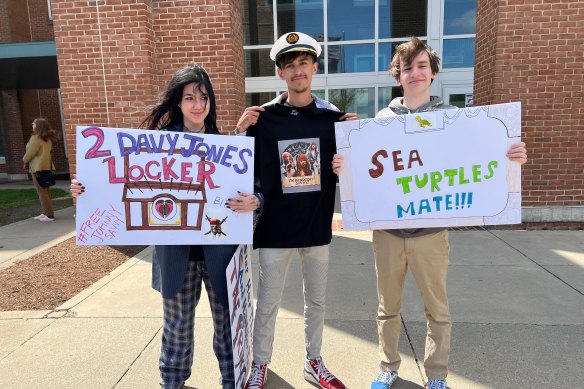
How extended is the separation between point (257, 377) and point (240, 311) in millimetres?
495

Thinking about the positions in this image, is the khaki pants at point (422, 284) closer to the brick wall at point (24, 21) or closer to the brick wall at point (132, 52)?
the brick wall at point (132, 52)

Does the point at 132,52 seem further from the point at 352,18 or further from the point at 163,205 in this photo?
the point at 352,18

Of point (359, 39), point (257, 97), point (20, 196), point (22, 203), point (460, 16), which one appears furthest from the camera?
point (20, 196)

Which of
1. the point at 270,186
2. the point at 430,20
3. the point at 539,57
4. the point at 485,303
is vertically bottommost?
the point at 485,303

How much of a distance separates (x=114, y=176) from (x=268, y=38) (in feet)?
26.6

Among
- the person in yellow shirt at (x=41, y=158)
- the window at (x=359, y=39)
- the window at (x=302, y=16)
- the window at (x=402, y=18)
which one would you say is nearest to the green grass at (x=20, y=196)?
the person in yellow shirt at (x=41, y=158)

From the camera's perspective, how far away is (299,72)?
93.8 inches

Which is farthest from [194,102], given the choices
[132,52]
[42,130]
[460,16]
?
[460,16]

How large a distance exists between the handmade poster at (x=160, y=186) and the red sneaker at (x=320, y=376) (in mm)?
965

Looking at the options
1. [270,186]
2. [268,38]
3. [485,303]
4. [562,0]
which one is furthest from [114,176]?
[268,38]

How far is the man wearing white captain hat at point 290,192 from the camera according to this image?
2.42 meters

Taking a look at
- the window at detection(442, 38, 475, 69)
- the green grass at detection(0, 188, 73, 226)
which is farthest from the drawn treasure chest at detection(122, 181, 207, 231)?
the window at detection(442, 38, 475, 69)

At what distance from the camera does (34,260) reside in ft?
17.0

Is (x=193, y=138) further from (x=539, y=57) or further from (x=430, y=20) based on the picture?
(x=430, y=20)
